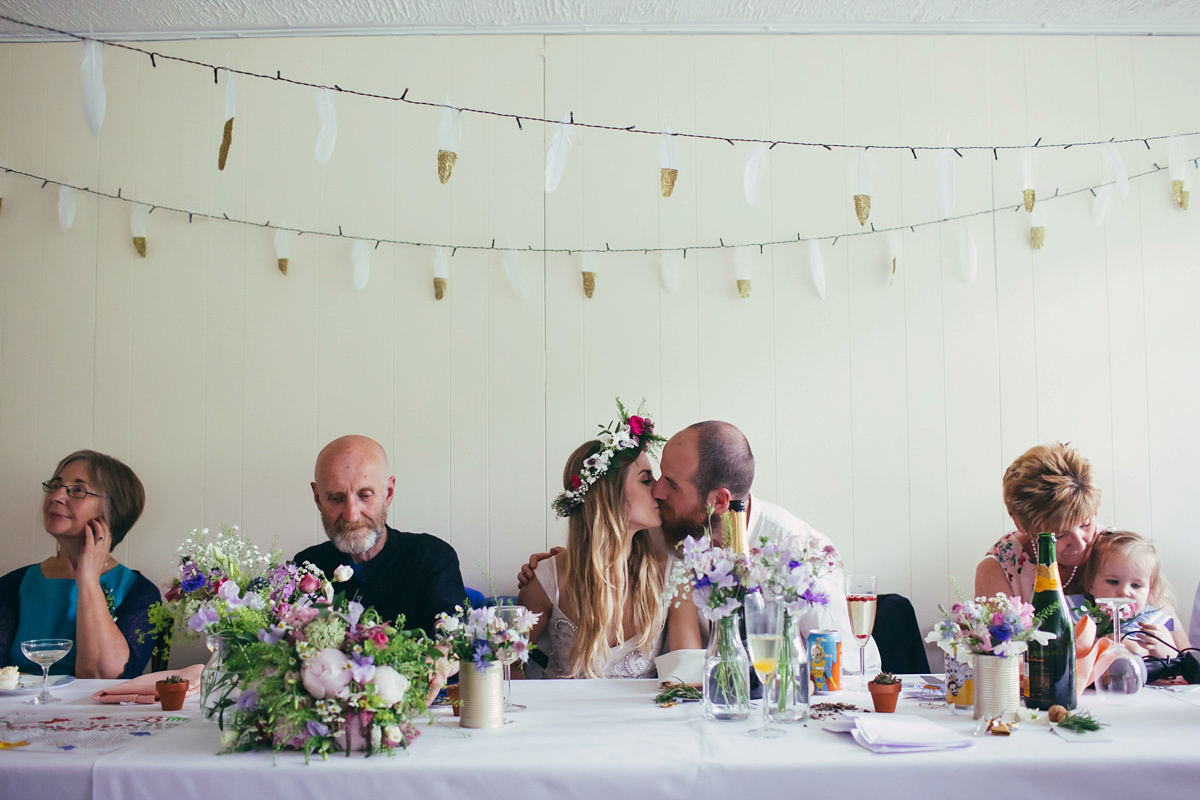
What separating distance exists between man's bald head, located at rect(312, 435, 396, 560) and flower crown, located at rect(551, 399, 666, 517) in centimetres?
71

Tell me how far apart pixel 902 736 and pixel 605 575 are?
1.25m

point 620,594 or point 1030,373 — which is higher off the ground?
point 1030,373

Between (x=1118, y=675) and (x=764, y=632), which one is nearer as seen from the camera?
(x=764, y=632)

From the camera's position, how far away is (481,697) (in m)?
1.81

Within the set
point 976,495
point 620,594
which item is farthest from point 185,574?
point 976,495

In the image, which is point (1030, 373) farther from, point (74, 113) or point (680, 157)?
point (74, 113)

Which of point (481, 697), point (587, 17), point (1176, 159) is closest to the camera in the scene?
point (481, 697)

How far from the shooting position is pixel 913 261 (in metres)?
3.58

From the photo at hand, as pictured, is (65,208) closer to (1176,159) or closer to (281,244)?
(281,244)

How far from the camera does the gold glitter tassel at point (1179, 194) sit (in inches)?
135

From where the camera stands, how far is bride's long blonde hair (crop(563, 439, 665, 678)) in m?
2.70

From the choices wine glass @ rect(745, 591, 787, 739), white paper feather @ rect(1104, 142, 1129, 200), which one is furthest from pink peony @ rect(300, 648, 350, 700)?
white paper feather @ rect(1104, 142, 1129, 200)

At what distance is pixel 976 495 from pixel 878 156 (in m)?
1.42

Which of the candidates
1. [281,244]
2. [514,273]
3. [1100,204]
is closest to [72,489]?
[281,244]
